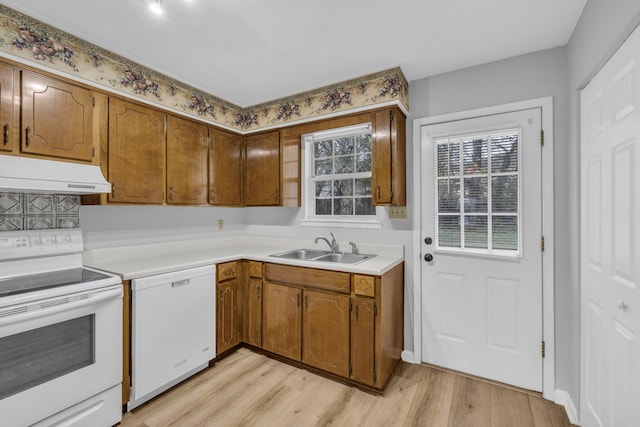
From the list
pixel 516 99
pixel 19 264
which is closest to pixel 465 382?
pixel 516 99

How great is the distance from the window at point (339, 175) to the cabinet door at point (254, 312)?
921 mm

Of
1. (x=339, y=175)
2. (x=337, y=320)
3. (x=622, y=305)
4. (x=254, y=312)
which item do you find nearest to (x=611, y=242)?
(x=622, y=305)

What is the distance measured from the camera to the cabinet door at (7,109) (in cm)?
165

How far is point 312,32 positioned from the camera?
1871mm

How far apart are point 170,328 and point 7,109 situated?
1.66 m

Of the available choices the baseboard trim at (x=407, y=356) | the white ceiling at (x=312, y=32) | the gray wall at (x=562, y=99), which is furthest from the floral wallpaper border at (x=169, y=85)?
the baseboard trim at (x=407, y=356)

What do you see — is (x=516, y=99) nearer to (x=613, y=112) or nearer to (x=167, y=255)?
(x=613, y=112)

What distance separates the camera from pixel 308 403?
2.00 m

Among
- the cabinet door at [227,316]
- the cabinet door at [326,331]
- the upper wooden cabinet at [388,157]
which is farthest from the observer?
the cabinet door at [227,316]

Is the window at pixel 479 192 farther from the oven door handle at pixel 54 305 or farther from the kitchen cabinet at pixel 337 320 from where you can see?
the oven door handle at pixel 54 305

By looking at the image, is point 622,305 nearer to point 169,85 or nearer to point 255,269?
point 255,269

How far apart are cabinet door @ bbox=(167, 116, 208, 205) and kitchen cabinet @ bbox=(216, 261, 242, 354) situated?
28.7 inches

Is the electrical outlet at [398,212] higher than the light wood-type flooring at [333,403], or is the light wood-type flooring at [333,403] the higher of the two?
the electrical outlet at [398,212]

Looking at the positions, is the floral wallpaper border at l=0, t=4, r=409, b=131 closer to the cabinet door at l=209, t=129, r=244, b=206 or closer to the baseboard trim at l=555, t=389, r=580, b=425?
the cabinet door at l=209, t=129, r=244, b=206
